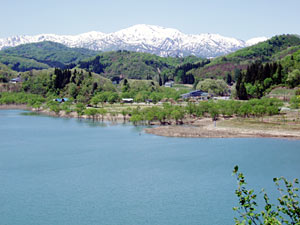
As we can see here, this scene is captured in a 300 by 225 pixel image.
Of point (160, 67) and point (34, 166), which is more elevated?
point (160, 67)

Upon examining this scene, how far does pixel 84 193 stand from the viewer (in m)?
26.1

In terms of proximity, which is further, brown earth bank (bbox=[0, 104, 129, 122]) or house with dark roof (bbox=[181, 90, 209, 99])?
house with dark roof (bbox=[181, 90, 209, 99])

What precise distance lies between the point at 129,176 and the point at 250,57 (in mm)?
140104

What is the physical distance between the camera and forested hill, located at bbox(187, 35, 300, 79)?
466ft

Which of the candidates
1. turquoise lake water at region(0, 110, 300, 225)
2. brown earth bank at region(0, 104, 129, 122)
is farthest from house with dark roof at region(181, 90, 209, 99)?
turquoise lake water at region(0, 110, 300, 225)

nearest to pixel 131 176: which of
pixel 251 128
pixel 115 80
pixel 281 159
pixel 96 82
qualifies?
pixel 281 159

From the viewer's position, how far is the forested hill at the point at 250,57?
14200 centimetres

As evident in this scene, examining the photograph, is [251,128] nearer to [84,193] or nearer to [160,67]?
[84,193]

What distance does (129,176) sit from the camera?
99.4 ft

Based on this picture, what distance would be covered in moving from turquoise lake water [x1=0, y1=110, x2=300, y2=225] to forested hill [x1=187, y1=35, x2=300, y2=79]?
9834 centimetres

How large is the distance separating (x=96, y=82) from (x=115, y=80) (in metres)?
48.6

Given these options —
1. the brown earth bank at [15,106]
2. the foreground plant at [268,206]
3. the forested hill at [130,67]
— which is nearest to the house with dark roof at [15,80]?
the brown earth bank at [15,106]

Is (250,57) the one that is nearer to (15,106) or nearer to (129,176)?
(15,106)

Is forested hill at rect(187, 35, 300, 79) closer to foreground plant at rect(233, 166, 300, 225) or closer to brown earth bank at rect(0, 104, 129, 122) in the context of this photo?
brown earth bank at rect(0, 104, 129, 122)
